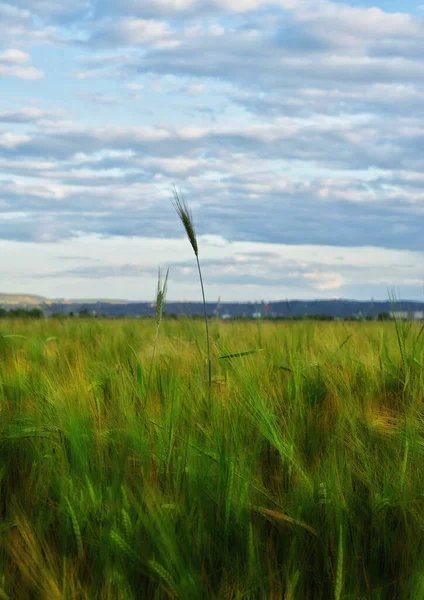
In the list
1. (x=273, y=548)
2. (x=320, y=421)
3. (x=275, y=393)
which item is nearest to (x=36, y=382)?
(x=275, y=393)

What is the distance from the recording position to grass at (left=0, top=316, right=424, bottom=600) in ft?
4.72

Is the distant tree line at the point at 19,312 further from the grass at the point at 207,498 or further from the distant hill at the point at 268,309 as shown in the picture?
the grass at the point at 207,498

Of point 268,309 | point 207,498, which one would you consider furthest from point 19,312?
point 207,498

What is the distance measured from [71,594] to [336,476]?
0.62 metres

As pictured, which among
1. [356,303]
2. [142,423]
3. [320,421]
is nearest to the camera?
[142,423]

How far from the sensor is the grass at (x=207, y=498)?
144cm

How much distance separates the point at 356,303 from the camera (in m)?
7.80

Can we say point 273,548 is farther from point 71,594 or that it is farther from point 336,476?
point 71,594

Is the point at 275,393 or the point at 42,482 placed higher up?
the point at 275,393

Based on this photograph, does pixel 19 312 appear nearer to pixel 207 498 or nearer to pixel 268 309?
pixel 268 309

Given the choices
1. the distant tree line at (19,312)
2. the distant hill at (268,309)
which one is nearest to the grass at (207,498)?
the distant hill at (268,309)

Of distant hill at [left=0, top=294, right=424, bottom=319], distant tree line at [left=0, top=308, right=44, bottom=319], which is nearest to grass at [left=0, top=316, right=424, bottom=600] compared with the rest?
distant hill at [left=0, top=294, right=424, bottom=319]

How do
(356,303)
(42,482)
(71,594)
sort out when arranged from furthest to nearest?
(356,303) → (42,482) → (71,594)

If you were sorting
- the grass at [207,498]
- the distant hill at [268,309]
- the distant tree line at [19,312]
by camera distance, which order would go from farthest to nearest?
the distant tree line at [19,312], the distant hill at [268,309], the grass at [207,498]
